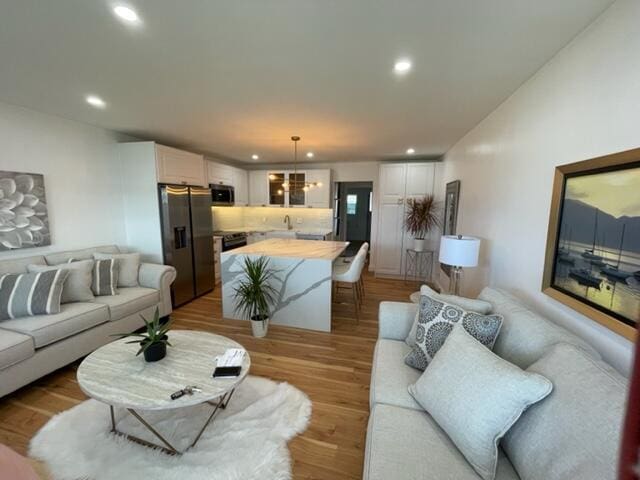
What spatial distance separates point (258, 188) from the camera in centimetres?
629

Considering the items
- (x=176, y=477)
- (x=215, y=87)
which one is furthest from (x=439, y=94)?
(x=176, y=477)

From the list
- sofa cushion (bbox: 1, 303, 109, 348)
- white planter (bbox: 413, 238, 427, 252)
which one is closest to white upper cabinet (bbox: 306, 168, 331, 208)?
white planter (bbox: 413, 238, 427, 252)

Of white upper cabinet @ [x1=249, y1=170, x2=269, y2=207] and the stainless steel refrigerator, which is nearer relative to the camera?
the stainless steel refrigerator

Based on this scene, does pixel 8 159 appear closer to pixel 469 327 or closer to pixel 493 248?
pixel 469 327

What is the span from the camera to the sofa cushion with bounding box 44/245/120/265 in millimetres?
2857

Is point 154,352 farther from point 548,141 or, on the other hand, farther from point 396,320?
point 548,141

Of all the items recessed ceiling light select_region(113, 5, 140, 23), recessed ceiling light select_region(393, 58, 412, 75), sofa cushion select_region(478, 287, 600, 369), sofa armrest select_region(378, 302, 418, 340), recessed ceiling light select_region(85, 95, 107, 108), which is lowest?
sofa armrest select_region(378, 302, 418, 340)

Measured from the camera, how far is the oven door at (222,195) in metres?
4.95

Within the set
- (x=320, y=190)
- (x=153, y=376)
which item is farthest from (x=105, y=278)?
(x=320, y=190)

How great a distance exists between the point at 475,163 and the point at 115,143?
4.53 metres

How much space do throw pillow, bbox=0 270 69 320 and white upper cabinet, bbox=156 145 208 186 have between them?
1679 mm

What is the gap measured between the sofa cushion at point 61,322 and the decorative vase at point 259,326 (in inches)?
54.7

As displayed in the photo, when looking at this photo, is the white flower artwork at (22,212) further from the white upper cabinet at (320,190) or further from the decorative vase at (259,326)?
the white upper cabinet at (320,190)

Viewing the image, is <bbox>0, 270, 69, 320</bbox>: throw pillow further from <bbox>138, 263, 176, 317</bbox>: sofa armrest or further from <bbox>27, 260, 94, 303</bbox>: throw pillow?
<bbox>138, 263, 176, 317</bbox>: sofa armrest
